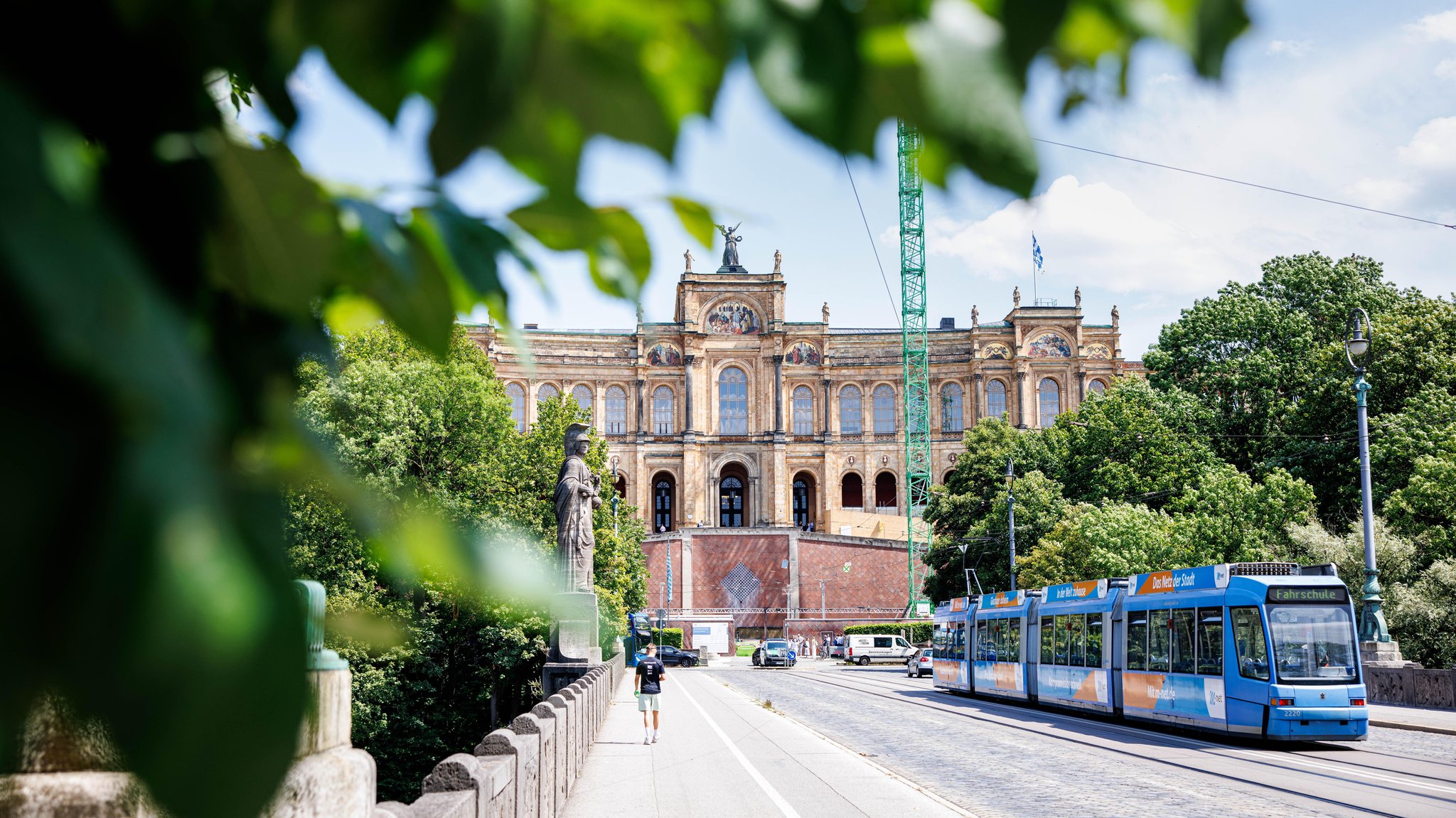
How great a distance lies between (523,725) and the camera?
859cm

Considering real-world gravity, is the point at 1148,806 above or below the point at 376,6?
below

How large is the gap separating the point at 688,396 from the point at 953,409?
689 inches

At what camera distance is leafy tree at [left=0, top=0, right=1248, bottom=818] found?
0.58 metres

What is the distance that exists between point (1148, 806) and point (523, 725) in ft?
21.1

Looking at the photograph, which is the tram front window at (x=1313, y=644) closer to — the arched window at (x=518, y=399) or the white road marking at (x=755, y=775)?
the white road marking at (x=755, y=775)

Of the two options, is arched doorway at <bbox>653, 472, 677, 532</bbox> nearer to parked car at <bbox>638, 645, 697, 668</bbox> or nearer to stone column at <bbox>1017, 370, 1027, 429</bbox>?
parked car at <bbox>638, 645, 697, 668</bbox>

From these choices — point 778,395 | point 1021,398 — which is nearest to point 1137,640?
point 1021,398

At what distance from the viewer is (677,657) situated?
52.8m

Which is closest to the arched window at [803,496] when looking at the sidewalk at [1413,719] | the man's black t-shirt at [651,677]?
the sidewalk at [1413,719]

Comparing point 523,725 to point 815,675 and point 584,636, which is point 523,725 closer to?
point 584,636

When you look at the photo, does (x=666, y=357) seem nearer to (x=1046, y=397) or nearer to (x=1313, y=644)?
(x=1046, y=397)

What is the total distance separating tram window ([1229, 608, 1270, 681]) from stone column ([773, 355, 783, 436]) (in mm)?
56803

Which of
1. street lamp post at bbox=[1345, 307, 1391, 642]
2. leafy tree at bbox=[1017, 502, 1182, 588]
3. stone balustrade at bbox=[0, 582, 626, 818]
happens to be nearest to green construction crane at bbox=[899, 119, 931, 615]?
leafy tree at bbox=[1017, 502, 1182, 588]

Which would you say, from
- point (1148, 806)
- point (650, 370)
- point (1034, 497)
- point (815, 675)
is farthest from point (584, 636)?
point (650, 370)
